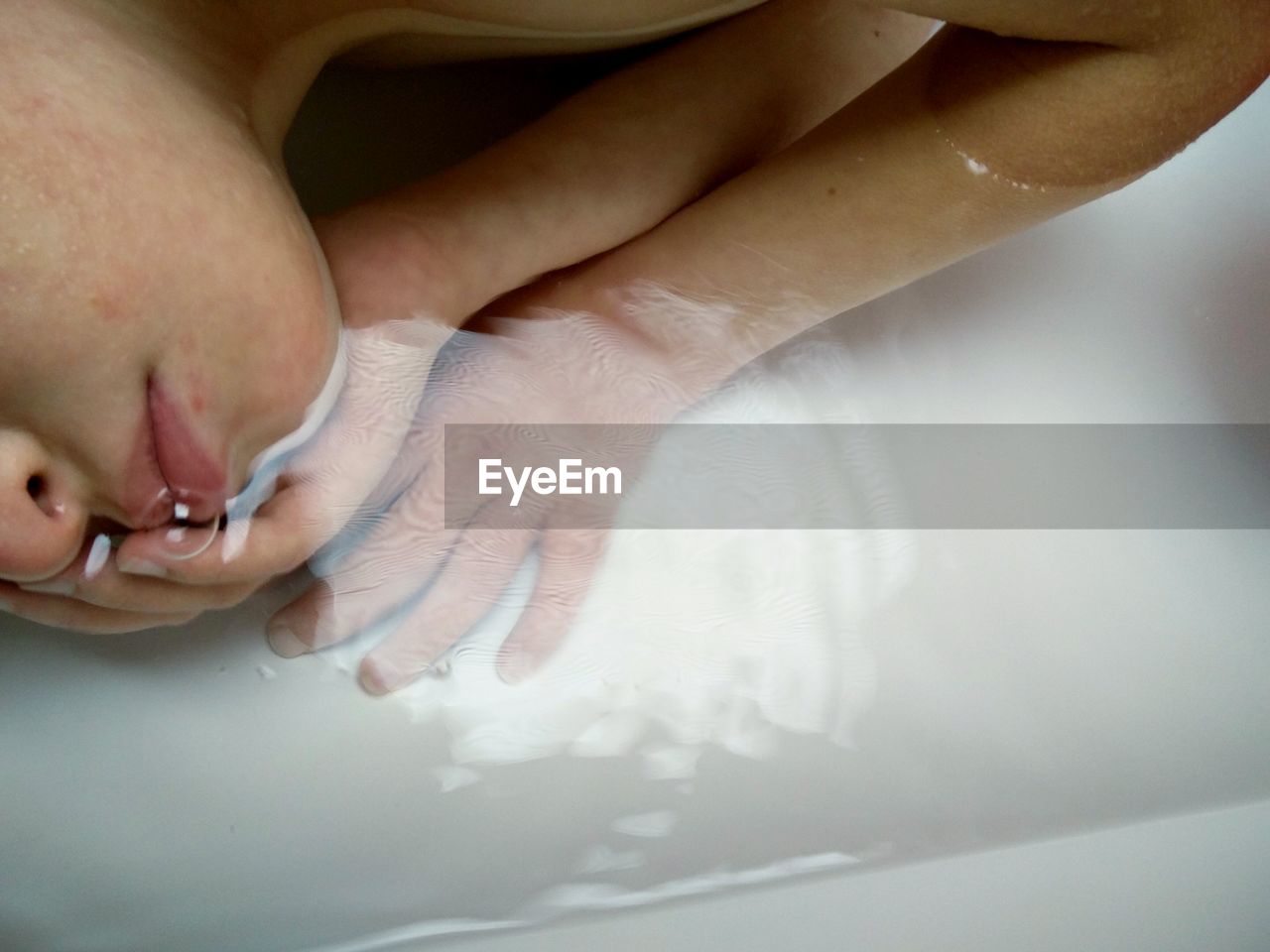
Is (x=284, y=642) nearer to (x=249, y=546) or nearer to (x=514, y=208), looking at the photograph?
(x=249, y=546)

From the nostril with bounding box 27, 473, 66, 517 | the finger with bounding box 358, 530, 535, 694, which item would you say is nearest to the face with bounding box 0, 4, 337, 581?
the nostril with bounding box 27, 473, 66, 517

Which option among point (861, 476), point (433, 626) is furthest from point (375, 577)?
point (861, 476)

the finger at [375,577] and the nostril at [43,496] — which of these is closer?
the nostril at [43,496]

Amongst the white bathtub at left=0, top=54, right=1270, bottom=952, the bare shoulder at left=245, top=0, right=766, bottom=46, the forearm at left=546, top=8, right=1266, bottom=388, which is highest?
the bare shoulder at left=245, top=0, right=766, bottom=46

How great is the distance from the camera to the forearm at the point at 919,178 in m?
0.40

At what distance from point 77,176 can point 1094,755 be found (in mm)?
530

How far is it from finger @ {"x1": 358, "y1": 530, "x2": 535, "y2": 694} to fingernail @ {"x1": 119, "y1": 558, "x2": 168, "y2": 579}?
A: 12 cm

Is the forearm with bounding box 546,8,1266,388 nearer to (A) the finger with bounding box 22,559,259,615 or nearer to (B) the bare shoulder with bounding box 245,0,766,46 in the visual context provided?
(B) the bare shoulder with bounding box 245,0,766,46

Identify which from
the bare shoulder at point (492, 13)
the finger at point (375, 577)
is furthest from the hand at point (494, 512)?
the bare shoulder at point (492, 13)

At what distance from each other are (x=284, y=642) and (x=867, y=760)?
292 millimetres

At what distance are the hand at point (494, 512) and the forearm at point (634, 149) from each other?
3cm

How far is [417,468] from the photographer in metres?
0.49

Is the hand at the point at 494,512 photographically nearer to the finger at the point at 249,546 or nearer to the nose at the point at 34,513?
the finger at the point at 249,546
